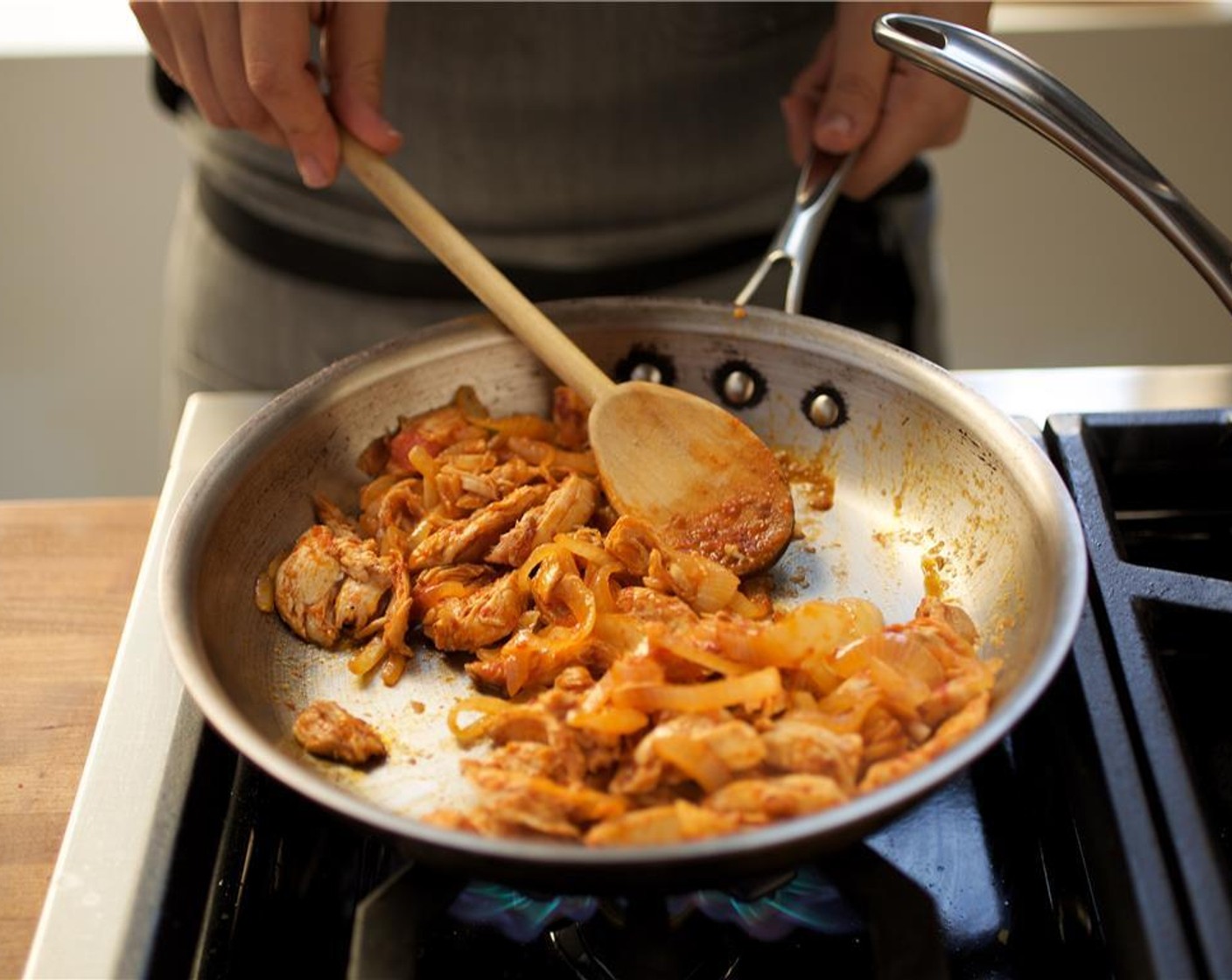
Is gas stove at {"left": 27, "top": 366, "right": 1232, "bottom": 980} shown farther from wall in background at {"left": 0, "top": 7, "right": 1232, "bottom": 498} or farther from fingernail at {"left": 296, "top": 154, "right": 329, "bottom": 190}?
wall in background at {"left": 0, "top": 7, "right": 1232, "bottom": 498}

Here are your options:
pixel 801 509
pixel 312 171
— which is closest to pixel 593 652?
pixel 801 509

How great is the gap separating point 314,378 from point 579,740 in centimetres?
54

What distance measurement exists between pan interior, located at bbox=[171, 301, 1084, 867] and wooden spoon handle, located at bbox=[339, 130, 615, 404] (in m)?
0.06

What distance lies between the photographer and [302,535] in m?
1.29

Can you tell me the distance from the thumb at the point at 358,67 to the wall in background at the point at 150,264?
2.03 metres

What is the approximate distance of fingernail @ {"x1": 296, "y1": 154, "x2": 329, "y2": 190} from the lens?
1.42 metres

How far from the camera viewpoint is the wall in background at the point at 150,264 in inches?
126

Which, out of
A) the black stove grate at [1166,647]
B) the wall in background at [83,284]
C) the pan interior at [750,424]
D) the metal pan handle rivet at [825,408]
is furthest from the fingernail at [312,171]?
the wall in background at [83,284]

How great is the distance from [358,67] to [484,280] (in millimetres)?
282

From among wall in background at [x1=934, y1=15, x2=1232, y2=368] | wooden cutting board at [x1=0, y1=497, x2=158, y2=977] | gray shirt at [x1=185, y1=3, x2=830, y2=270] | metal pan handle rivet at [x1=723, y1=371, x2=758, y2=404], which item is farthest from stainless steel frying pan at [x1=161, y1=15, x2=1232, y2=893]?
wall in background at [x1=934, y1=15, x2=1232, y2=368]

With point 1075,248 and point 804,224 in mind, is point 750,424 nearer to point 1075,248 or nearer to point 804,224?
point 804,224

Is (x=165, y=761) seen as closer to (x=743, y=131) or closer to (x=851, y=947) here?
(x=851, y=947)

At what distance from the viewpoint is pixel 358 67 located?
55.5 inches

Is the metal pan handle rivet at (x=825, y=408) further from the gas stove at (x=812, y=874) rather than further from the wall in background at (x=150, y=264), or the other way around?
the wall in background at (x=150, y=264)
